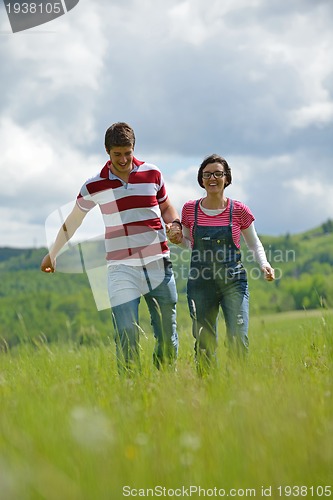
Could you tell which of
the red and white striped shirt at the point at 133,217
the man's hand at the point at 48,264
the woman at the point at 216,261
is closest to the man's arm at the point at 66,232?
the man's hand at the point at 48,264

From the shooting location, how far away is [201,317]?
589cm

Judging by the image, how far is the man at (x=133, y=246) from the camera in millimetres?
5691

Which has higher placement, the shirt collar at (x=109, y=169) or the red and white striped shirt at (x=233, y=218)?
the shirt collar at (x=109, y=169)

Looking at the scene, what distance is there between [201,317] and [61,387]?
167 centimetres

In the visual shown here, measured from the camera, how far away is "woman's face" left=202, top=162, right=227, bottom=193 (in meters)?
5.85

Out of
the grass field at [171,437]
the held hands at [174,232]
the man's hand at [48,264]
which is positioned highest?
the held hands at [174,232]

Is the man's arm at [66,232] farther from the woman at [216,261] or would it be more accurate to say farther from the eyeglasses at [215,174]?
the eyeglasses at [215,174]

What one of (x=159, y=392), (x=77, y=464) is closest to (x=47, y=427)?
(x=77, y=464)

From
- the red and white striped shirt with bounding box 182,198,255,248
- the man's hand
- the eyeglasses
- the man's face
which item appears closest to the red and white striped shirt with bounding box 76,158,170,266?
the man's face

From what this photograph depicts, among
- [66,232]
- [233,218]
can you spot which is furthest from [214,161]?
[66,232]

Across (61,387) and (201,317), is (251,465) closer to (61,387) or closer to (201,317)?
(61,387)

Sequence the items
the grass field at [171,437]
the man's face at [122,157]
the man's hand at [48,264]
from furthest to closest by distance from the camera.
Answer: the man's hand at [48,264] < the man's face at [122,157] < the grass field at [171,437]

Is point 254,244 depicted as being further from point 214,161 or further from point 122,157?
point 122,157

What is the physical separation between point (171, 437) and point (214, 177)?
114 inches
